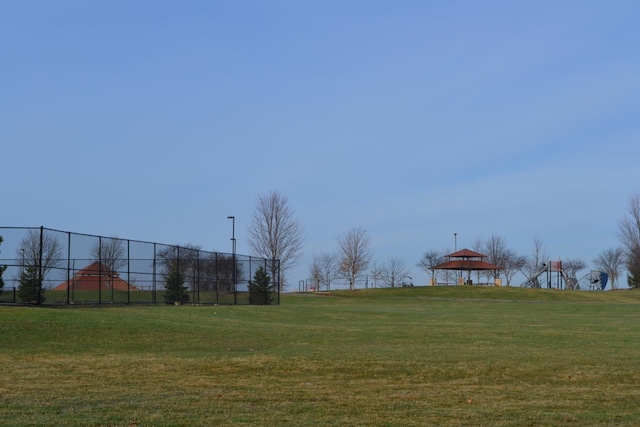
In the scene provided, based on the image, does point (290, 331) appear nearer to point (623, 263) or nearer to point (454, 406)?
point (454, 406)

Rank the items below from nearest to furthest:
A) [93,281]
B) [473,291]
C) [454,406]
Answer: [454,406]
[93,281]
[473,291]

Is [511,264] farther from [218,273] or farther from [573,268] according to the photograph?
[218,273]

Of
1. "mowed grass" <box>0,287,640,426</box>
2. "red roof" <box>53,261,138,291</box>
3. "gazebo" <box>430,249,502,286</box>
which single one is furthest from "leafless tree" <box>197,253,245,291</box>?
"gazebo" <box>430,249,502,286</box>

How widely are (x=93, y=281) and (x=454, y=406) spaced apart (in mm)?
26517

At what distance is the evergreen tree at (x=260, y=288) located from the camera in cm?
4857

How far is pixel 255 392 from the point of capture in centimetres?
1324

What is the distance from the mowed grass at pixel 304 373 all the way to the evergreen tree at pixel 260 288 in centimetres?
2035

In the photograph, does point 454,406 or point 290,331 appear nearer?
point 454,406

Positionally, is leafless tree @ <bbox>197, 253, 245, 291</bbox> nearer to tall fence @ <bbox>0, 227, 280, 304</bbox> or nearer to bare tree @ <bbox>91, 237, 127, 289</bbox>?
tall fence @ <bbox>0, 227, 280, 304</bbox>

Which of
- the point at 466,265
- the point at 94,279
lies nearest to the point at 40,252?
the point at 94,279

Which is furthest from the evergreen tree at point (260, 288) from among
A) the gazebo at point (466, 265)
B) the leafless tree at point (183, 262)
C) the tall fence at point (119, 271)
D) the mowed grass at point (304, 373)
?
the gazebo at point (466, 265)

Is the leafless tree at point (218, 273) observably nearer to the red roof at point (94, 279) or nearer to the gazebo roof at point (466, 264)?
the red roof at point (94, 279)

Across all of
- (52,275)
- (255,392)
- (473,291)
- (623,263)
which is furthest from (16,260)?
(623,263)

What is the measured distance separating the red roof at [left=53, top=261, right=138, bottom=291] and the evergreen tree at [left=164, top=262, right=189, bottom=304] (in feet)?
12.8
